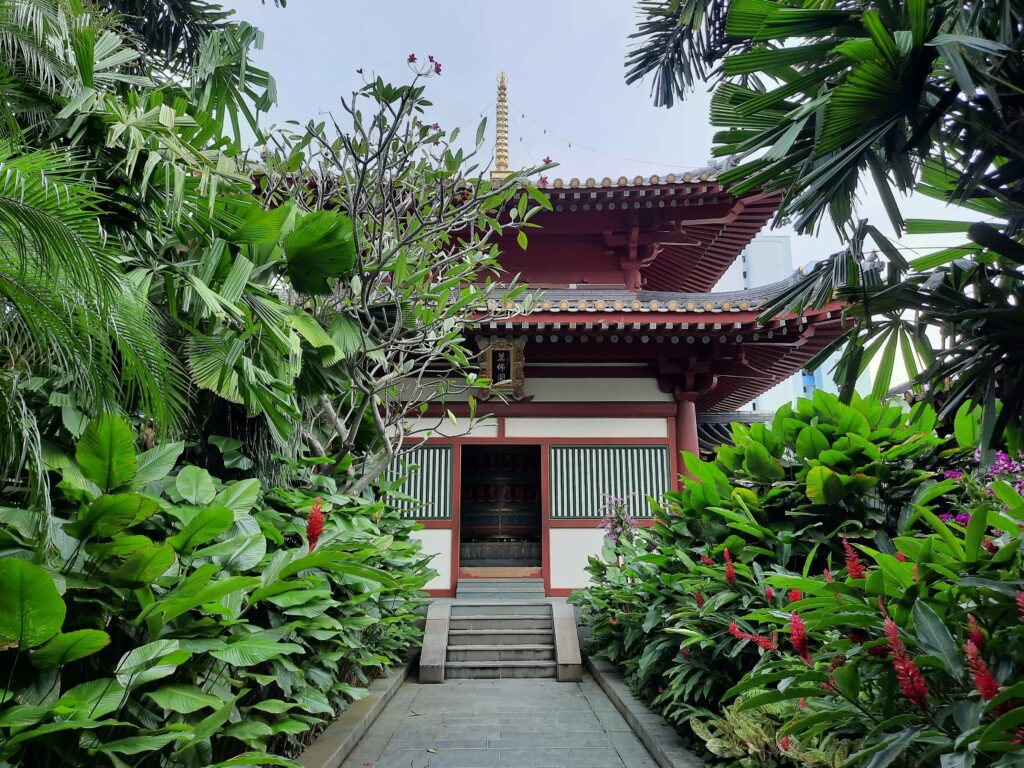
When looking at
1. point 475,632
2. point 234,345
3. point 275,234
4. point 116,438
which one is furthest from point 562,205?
point 116,438

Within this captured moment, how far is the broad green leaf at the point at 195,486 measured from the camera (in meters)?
2.29

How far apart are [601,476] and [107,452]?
6.33 meters

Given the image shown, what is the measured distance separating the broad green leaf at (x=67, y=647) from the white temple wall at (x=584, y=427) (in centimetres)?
639

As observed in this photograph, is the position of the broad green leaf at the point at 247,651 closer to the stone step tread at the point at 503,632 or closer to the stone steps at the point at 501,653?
the stone steps at the point at 501,653

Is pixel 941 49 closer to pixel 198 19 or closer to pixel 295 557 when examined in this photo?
pixel 295 557

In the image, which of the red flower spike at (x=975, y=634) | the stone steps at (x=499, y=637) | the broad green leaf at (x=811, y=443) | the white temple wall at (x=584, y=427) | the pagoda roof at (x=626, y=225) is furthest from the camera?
the pagoda roof at (x=626, y=225)

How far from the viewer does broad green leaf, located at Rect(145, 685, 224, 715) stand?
71.2 inches

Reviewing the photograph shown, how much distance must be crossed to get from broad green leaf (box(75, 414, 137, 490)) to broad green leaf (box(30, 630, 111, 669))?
0.56 metres

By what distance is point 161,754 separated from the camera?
1870 mm

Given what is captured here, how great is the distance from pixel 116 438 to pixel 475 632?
5.38 metres

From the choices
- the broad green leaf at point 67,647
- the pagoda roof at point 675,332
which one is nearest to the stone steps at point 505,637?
the pagoda roof at point 675,332

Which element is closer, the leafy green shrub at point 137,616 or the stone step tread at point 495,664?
the leafy green shrub at point 137,616

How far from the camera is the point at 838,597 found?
7.23 ft

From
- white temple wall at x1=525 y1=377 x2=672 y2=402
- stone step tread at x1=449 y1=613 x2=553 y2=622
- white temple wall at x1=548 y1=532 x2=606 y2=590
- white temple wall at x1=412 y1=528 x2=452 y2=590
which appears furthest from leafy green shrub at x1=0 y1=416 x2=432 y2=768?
white temple wall at x1=525 y1=377 x2=672 y2=402
